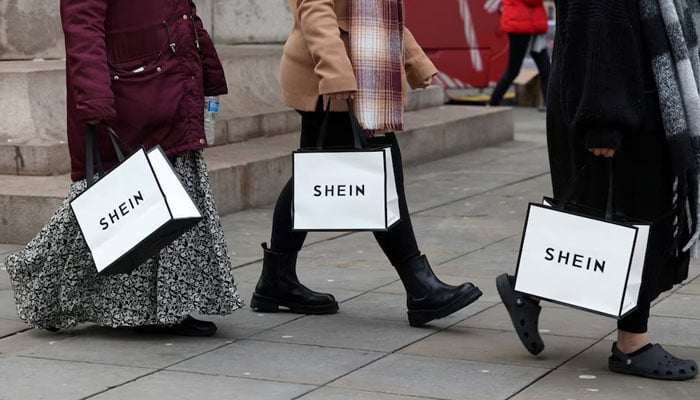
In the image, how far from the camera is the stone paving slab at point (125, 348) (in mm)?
5016

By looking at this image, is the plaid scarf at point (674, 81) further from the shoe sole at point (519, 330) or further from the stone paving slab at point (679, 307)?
the stone paving slab at point (679, 307)

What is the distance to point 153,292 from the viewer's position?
5293mm

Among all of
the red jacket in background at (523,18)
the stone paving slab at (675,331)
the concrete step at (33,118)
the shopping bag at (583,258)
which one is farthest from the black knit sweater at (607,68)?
the red jacket in background at (523,18)

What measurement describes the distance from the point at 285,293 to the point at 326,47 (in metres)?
1.15

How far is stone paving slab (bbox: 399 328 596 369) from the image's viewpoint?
499 centimetres

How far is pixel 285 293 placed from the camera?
580 centimetres

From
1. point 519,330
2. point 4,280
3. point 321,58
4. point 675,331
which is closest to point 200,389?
point 519,330

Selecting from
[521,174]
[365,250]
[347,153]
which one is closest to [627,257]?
[347,153]

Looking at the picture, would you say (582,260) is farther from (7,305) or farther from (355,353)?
(7,305)

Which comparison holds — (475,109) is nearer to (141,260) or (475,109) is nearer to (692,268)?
(692,268)

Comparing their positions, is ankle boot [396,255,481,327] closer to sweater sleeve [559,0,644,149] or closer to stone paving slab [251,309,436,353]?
stone paving slab [251,309,436,353]

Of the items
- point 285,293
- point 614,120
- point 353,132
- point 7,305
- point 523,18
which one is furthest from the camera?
point 523,18

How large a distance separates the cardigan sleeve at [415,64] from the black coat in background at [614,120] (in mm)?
919

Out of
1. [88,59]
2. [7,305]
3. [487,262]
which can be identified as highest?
[88,59]
